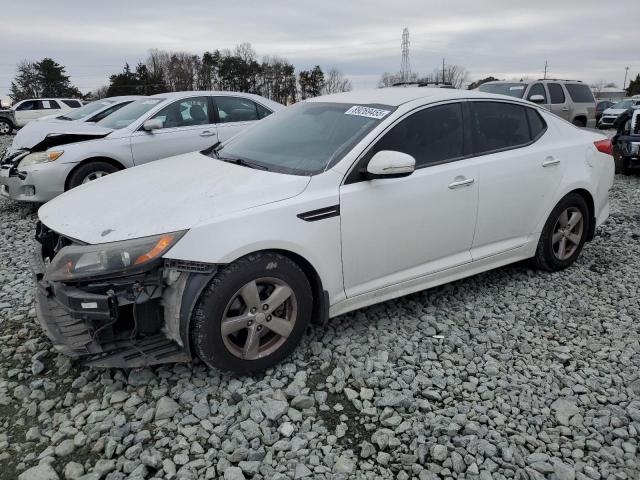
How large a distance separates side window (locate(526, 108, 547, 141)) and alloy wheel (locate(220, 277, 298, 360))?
8.59ft

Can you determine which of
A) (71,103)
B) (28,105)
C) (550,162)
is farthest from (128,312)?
(28,105)

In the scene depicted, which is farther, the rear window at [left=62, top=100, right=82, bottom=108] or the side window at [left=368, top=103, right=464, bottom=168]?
the rear window at [left=62, top=100, right=82, bottom=108]

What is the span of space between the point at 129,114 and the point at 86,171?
1.22 metres

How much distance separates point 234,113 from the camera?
773cm

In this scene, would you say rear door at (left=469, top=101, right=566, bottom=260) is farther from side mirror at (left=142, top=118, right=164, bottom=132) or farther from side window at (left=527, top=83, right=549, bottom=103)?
side window at (left=527, top=83, right=549, bottom=103)

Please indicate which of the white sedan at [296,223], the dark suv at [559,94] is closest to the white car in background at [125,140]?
the white sedan at [296,223]

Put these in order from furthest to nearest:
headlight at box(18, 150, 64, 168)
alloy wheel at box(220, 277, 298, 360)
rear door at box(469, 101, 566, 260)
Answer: headlight at box(18, 150, 64, 168) → rear door at box(469, 101, 566, 260) → alloy wheel at box(220, 277, 298, 360)

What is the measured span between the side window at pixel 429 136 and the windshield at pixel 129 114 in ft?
16.4

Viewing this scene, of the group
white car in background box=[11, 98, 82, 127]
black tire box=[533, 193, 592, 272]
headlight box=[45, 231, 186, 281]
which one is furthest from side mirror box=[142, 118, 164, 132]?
white car in background box=[11, 98, 82, 127]

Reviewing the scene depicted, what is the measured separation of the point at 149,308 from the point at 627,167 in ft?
34.1

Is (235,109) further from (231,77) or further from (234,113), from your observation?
(231,77)

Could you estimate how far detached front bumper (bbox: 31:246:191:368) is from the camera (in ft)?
8.61

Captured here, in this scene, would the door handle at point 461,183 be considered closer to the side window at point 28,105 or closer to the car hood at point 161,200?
the car hood at point 161,200

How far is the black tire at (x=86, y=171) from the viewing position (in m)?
6.68
